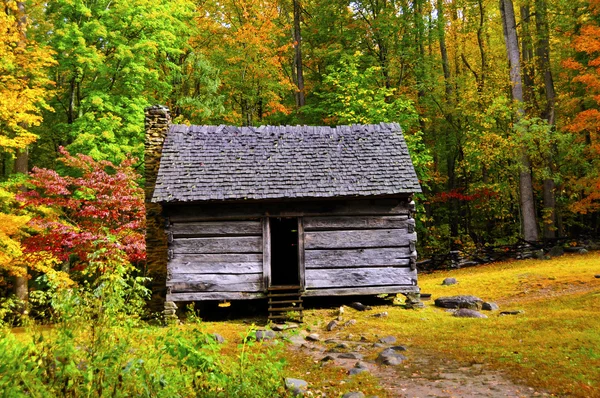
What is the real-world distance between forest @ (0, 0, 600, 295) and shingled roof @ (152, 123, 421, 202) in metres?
2.63

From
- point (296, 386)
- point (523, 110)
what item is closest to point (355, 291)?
point (296, 386)

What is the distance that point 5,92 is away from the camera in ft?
46.4

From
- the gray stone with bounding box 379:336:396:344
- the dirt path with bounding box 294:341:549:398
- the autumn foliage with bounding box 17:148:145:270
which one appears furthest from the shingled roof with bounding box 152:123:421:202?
the dirt path with bounding box 294:341:549:398

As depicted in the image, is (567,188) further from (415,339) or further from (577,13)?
(415,339)

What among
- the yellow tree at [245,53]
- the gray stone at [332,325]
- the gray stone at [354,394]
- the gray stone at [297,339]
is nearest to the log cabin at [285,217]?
the gray stone at [332,325]

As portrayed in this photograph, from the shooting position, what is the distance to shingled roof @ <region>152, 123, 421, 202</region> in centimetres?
1348

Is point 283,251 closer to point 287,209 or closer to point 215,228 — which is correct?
point 287,209

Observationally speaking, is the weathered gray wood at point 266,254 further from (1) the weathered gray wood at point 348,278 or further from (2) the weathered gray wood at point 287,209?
(1) the weathered gray wood at point 348,278

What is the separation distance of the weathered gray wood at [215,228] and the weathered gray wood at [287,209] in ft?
0.51

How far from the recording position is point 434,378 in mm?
7949

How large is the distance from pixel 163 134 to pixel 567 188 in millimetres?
21776

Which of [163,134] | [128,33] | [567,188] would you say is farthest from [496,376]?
[567,188]

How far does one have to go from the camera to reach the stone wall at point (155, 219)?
1481 cm

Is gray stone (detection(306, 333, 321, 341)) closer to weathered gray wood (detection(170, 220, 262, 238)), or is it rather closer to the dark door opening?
weathered gray wood (detection(170, 220, 262, 238))
